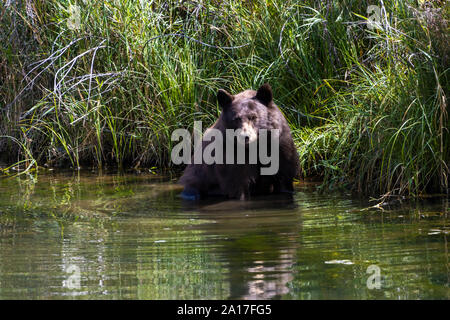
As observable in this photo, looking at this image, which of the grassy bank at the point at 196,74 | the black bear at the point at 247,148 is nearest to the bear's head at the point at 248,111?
the black bear at the point at 247,148

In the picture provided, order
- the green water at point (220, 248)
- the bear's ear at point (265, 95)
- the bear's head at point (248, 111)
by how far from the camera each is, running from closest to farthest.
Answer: the green water at point (220, 248), the bear's head at point (248, 111), the bear's ear at point (265, 95)

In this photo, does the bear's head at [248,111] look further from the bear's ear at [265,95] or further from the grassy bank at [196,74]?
the grassy bank at [196,74]

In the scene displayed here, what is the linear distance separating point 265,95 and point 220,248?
2.78m

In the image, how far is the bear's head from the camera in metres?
7.12

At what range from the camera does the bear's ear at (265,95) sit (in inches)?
286

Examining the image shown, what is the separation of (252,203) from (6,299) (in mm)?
3636

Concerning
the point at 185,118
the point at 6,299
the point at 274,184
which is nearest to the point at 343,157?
the point at 274,184

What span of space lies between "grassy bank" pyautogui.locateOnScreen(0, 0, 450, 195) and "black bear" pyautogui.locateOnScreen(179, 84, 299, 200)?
1.65 ft

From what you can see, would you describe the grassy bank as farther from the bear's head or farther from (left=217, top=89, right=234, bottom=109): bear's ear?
(left=217, top=89, right=234, bottom=109): bear's ear

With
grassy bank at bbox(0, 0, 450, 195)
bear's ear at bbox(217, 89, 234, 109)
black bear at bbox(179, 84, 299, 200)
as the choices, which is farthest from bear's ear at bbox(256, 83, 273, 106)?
grassy bank at bbox(0, 0, 450, 195)

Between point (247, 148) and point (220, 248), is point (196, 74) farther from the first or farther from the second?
point (220, 248)

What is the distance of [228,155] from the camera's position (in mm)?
7434
